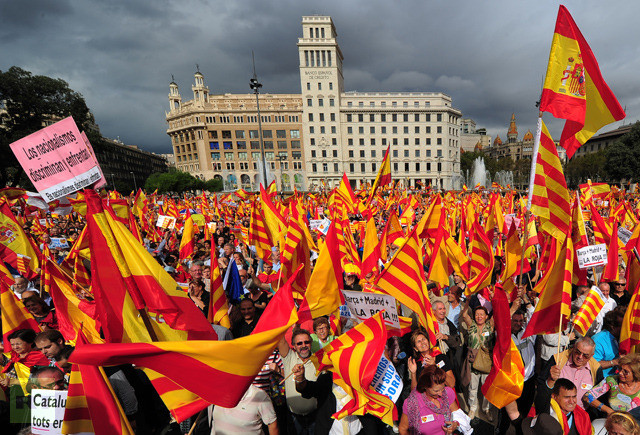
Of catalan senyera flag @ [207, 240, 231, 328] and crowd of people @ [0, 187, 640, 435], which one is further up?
catalan senyera flag @ [207, 240, 231, 328]

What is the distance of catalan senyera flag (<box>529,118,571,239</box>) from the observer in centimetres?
390

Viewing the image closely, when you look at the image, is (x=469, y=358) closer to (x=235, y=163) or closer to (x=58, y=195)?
(x=58, y=195)

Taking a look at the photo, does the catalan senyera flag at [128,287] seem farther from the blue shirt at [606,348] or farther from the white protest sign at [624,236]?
the white protest sign at [624,236]

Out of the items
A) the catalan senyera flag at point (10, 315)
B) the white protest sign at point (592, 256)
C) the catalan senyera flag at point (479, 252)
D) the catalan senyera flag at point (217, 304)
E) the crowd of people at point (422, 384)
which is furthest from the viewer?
the catalan senyera flag at point (479, 252)

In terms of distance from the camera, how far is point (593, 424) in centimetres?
257

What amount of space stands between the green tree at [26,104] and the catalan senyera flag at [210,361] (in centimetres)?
3756

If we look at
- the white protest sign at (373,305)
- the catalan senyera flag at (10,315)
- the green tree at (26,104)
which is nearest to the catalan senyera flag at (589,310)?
the white protest sign at (373,305)

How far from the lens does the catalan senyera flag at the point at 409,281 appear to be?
3393 millimetres

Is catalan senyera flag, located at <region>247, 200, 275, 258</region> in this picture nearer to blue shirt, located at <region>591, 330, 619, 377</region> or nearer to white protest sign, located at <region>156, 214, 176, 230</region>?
white protest sign, located at <region>156, 214, 176, 230</region>

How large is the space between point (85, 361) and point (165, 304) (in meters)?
1.31

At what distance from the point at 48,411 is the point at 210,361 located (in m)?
1.53

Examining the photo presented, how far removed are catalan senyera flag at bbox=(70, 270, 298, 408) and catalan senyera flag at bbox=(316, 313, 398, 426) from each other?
2.91ft

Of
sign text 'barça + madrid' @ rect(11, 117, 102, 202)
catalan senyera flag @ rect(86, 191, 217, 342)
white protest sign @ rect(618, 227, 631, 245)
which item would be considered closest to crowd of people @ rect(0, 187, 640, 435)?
catalan senyera flag @ rect(86, 191, 217, 342)

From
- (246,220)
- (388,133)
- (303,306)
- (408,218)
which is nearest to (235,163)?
(388,133)
